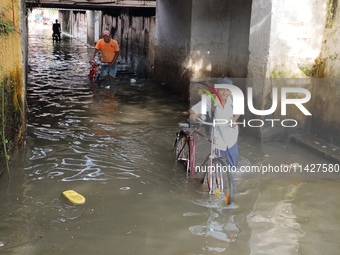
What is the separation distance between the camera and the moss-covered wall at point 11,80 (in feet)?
17.8

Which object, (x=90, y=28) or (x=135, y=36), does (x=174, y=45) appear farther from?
(x=90, y=28)

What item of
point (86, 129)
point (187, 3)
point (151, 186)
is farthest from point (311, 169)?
point (187, 3)

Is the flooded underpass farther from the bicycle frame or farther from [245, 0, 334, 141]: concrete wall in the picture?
the bicycle frame

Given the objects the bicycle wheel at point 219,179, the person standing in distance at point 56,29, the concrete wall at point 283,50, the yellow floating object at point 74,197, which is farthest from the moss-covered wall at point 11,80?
the person standing in distance at point 56,29

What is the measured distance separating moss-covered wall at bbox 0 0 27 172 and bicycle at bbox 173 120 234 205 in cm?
234

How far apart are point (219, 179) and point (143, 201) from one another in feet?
3.12

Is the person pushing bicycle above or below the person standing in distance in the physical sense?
below

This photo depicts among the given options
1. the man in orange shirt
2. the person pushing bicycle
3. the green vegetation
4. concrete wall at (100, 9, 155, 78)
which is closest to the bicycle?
the person pushing bicycle

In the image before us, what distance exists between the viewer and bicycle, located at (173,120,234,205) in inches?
192

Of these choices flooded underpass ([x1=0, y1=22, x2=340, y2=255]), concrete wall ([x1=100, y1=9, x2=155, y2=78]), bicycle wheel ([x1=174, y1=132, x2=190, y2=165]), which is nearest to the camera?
flooded underpass ([x1=0, y1=22, x2=340, y2=255])

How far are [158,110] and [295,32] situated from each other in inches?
151

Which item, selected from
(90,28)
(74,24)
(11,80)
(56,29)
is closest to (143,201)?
(11,80)

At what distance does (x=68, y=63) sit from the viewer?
1920cm

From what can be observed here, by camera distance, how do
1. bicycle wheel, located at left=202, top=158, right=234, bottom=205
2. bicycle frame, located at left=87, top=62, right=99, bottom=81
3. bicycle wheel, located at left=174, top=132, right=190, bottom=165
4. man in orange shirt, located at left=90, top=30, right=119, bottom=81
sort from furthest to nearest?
bicycle frame, located at left=87, top=62, right=99, bottom=81 < man in orange shirt, located at left=90, top=30, right=119, bottom=81 < bicycle wheel, located at left=174, top=132, right=190, bottom=165 < bicycle wheel, located at left=202, top=158, right=234, bottom=205
